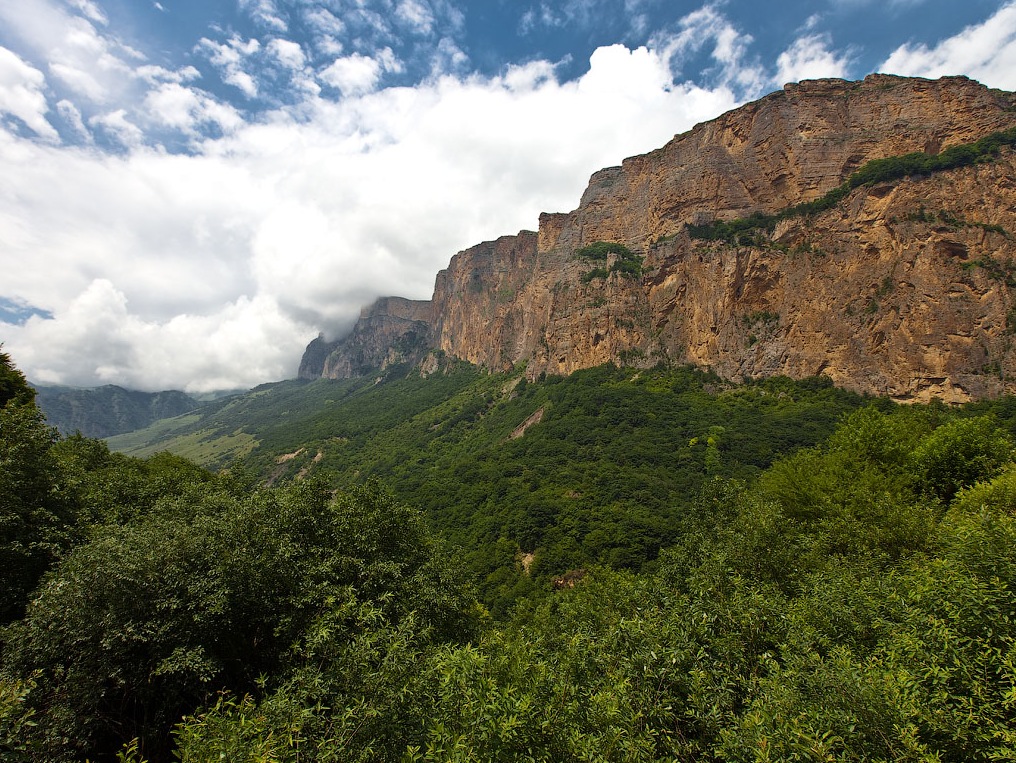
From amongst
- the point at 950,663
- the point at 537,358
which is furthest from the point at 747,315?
the point at 950,663

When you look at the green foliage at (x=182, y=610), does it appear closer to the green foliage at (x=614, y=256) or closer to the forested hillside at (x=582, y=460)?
the forested hillside at (x=582, y=460)

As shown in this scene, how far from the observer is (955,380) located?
211 ft

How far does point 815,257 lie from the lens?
82812mm

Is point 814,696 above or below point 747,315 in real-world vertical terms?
below

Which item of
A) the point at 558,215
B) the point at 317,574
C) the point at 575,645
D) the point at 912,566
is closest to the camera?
the point at 575,645

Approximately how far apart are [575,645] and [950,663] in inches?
315

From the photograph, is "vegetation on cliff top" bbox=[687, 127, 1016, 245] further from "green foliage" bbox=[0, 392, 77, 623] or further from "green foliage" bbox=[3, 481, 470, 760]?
"green foliage" bbox=[0, 392, 77, 623]

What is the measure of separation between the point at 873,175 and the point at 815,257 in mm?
17180

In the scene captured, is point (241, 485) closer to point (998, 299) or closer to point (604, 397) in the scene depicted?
point (604, 397)

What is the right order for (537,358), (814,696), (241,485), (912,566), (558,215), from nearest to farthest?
(814,696) → (912,566) → (241,485) → (537,358) → (558,215)

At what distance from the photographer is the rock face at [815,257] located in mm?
67375

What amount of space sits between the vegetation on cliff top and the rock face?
2.00 m

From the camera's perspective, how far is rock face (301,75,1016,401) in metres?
67.4

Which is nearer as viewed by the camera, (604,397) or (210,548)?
(210,548)
